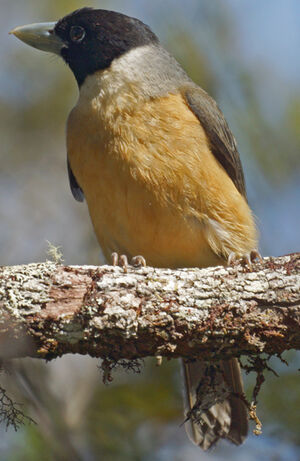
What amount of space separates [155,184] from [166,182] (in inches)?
3.4

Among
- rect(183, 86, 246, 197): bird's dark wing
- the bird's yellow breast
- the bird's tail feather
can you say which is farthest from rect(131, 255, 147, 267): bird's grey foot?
rect(183, 86, 246, 197): bird's dark wing

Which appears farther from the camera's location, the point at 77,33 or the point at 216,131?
the point at 77,33

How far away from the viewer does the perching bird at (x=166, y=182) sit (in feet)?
17.2

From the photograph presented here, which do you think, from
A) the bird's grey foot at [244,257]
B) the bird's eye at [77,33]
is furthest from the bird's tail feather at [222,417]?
the bird's eye at [77,33]

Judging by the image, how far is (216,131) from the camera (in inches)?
228

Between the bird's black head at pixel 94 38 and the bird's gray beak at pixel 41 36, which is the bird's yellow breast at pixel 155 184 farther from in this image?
the bird's gray beak at pixel 41 36

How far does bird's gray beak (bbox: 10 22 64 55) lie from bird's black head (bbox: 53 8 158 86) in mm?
46

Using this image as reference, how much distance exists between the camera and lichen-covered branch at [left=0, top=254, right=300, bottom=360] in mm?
3848

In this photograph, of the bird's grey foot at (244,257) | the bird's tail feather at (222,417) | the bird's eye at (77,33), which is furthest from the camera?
the bird's eye at (77,33)

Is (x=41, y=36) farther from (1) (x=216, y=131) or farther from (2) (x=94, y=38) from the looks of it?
(1) (x=216, y=131)

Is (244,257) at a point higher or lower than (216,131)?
lower

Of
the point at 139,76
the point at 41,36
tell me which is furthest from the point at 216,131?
the point at 41,36

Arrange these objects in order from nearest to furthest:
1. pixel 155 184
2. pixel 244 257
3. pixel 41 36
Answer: pixel 244 257 → pixel 155 184 → pixel 41 36

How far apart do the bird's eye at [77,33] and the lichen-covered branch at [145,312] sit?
2.89 metres
